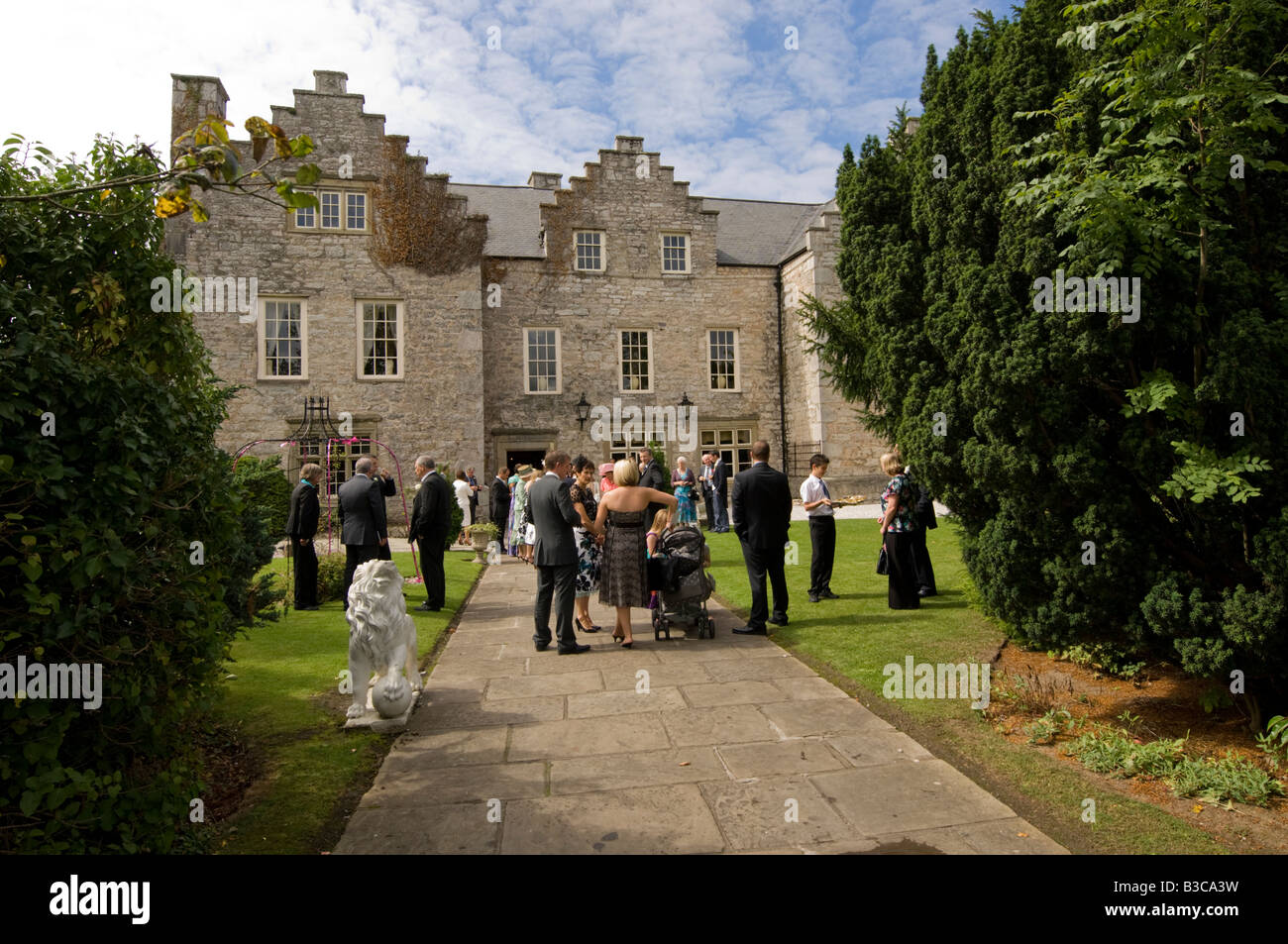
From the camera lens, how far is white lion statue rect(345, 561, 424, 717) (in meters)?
5.31

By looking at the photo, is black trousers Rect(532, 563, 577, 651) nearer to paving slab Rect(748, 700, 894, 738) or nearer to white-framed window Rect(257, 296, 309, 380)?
paving slab Rect(748, 700, 894, 738)

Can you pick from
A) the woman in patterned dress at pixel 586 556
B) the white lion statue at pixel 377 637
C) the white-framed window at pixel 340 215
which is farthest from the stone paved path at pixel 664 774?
the white-framed window at pixel 340 215

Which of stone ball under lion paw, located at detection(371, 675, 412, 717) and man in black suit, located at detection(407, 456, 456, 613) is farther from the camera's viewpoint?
man in black suit, located at detection(407, 456, 456, 613)

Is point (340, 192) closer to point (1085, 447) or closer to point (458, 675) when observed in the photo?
point (458, 675)

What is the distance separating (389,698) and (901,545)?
5983mm

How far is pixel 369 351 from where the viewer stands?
925 inches

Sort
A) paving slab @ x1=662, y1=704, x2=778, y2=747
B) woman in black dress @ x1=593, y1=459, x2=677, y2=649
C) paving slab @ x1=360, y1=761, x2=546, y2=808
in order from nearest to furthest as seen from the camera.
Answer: paving slab @ x1=360, y1=761, x2=546, y2=808, paving slab @ x1=662, y1=704, x2=778, y2=747, woman in black dress @ x1=593, y1=459, x2=677, y2=649

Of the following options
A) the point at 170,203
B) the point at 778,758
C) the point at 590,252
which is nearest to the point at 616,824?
the point at 778,758

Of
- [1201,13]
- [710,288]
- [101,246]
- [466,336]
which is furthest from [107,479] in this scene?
[710,288]

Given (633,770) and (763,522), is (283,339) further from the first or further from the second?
(633,770)

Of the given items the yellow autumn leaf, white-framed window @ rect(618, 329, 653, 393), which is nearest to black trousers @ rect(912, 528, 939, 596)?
the yellow autumn leaf

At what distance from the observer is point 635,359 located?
26.2m

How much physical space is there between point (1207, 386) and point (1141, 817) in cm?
233

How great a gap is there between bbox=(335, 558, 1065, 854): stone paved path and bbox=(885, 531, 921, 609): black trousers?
103 inches
